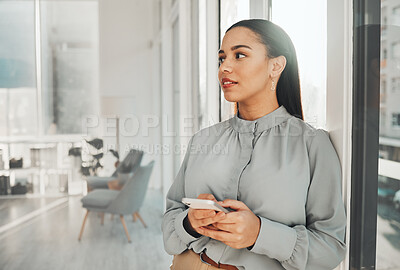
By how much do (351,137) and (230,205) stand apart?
33cm

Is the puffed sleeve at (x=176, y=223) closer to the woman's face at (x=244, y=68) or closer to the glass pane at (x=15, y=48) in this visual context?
the woman's face at (x=244, y=68)

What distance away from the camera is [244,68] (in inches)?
39.5

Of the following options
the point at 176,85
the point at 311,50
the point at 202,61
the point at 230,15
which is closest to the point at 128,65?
the point at 202,61

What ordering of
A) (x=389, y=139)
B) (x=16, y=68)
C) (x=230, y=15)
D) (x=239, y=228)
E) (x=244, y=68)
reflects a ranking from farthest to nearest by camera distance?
(x=16, y=68)
(x=230, y=15)
(x=244, y=68)
(x=239, y=228)
(x=389, y=139)

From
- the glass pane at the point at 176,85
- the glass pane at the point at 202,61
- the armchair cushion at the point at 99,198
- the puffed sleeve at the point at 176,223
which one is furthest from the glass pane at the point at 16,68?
the puffed sleeve at the point at 176,223

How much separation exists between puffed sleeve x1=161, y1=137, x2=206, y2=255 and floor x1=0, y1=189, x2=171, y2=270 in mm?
1821

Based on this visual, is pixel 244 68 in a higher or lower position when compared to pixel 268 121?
higher

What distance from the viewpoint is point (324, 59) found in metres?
1.03

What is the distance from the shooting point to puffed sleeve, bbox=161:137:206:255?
104 cm

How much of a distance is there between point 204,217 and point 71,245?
2159mm

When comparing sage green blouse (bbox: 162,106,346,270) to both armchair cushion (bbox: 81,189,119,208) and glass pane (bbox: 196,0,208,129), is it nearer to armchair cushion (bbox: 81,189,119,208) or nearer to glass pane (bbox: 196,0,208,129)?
glass pane (bbox: 196,0,208,129)

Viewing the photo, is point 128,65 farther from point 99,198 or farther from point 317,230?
point 317,230

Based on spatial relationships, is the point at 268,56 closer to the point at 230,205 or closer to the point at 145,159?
the point at 230,205

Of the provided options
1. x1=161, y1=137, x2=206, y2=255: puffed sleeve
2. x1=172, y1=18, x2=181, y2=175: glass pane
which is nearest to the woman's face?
x1=161, y1=137, x2=206, y2=255: puffed sleeve
